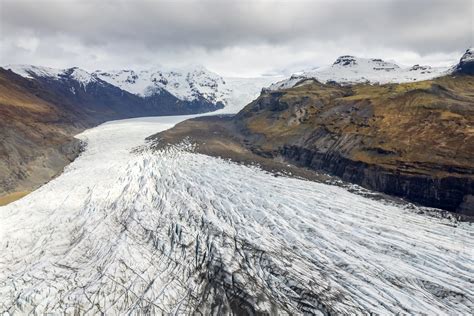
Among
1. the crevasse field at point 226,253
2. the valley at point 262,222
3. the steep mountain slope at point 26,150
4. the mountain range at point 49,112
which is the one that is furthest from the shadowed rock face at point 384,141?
the mountain range at point 49,112

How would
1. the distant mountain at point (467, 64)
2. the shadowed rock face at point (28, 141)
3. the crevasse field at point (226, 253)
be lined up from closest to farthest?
the crevasse field at point (226, 253), the shadowed rock face at point (28, 141), the distant mountain at point (467, 64)

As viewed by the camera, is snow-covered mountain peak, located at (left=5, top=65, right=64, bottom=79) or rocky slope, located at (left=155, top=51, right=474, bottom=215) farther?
snow-covered mountain peak, located at (left=5, top=65, right=64, bottom=79)

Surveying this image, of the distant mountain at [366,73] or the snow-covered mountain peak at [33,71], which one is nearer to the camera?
the distant mountain at [366,73]

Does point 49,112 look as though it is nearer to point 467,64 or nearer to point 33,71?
point 467,64

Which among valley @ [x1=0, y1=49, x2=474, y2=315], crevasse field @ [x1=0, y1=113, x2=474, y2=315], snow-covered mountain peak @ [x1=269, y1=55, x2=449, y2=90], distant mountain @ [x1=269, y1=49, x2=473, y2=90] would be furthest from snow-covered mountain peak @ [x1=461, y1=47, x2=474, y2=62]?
crevasse field @ [x1=0, y1=113, x2=474, y2=315]

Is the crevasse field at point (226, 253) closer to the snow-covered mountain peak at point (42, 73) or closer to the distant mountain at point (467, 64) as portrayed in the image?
the distant mountain at point (467, 64)

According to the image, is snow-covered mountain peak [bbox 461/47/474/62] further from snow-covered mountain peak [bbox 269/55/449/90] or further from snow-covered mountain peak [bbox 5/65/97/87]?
snow-covered mountain peak [bbox 5/65/97/87]

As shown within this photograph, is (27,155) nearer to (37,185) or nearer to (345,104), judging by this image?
(37,185)

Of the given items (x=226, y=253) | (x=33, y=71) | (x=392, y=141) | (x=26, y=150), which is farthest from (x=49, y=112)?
(x=33, y=71)
